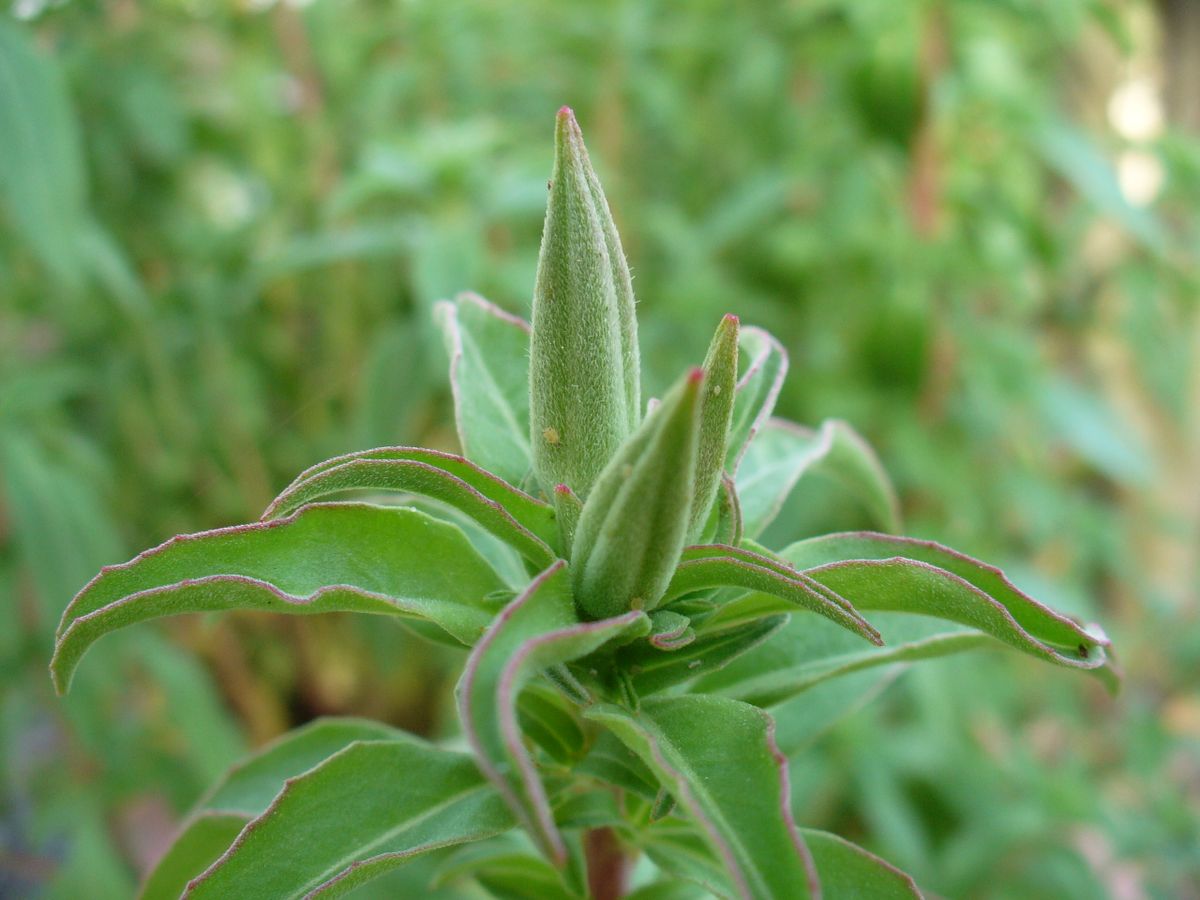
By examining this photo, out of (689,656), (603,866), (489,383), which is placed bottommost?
(603,866)

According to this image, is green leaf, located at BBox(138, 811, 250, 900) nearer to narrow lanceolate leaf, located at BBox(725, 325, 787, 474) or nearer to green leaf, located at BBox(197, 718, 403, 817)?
green leaf, located at BBox(197, 718, 403, 817)

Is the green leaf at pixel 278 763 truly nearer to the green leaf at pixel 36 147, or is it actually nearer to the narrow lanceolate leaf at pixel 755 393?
the narrow lanceolate leaf at pixel 755 393

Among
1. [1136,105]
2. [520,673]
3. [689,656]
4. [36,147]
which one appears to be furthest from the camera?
[1136,105]

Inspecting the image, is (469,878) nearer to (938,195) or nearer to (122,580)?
(122,580)

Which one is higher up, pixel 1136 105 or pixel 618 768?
pixel 1136 105

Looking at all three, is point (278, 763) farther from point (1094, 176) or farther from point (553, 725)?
point (1094, 176)

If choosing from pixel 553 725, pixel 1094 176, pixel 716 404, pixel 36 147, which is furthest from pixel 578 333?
pixel 1094 176

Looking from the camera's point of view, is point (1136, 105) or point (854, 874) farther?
point (1136, 105)

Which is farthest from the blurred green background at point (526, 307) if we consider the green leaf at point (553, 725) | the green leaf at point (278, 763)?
the green leaf at point (553, 725)
